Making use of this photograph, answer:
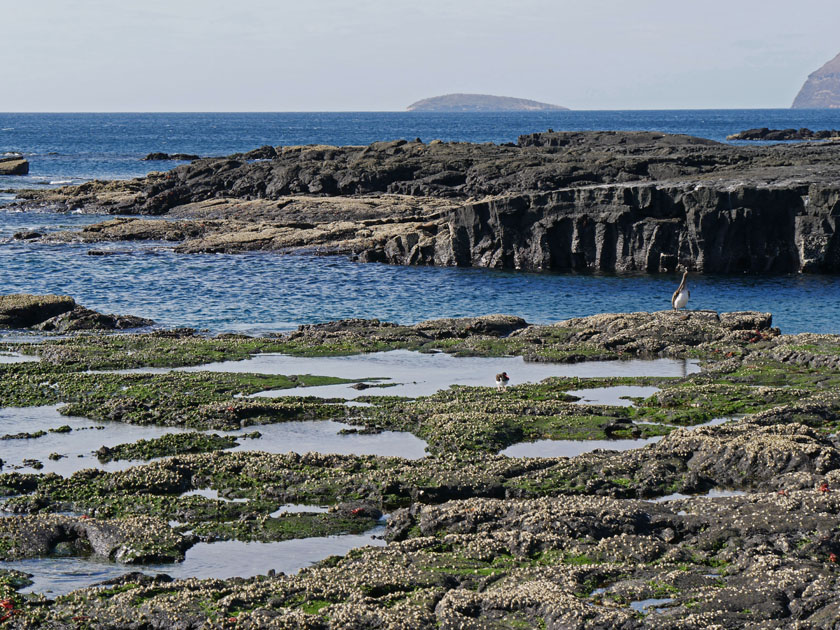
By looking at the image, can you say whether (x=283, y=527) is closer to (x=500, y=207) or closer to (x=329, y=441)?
(x=329, y=441)

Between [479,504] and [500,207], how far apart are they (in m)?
42.9

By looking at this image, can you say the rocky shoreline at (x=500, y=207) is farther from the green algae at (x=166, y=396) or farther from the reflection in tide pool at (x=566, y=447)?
the reflection in tide pool at (x=566, y=447)

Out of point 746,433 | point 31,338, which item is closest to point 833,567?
point 746,433

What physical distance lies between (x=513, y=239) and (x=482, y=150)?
4352 cm

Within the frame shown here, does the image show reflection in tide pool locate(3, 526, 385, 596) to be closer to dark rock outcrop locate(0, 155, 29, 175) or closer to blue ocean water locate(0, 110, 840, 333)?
blue ocean water locate(0, 110, 840, 333)

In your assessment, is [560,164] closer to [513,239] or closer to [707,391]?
[513,239]

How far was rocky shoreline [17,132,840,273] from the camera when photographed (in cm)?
5841

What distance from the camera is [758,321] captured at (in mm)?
38781

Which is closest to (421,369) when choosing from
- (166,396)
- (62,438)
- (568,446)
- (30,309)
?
(166,396)

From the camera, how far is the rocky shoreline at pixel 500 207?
192 feet

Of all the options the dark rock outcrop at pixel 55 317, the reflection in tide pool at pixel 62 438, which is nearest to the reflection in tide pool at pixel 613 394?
the reflection in tide pool at pixel 62 438

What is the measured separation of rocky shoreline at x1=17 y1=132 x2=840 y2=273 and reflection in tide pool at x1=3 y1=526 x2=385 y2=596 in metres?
43.1

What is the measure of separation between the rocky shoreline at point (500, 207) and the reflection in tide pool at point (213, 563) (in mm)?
43127

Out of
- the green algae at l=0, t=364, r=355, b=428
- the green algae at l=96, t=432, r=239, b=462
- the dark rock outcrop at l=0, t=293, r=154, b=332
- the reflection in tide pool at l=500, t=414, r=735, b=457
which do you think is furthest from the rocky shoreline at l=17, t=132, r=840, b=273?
the green algae at l=96, t=432, r=239, b=462
